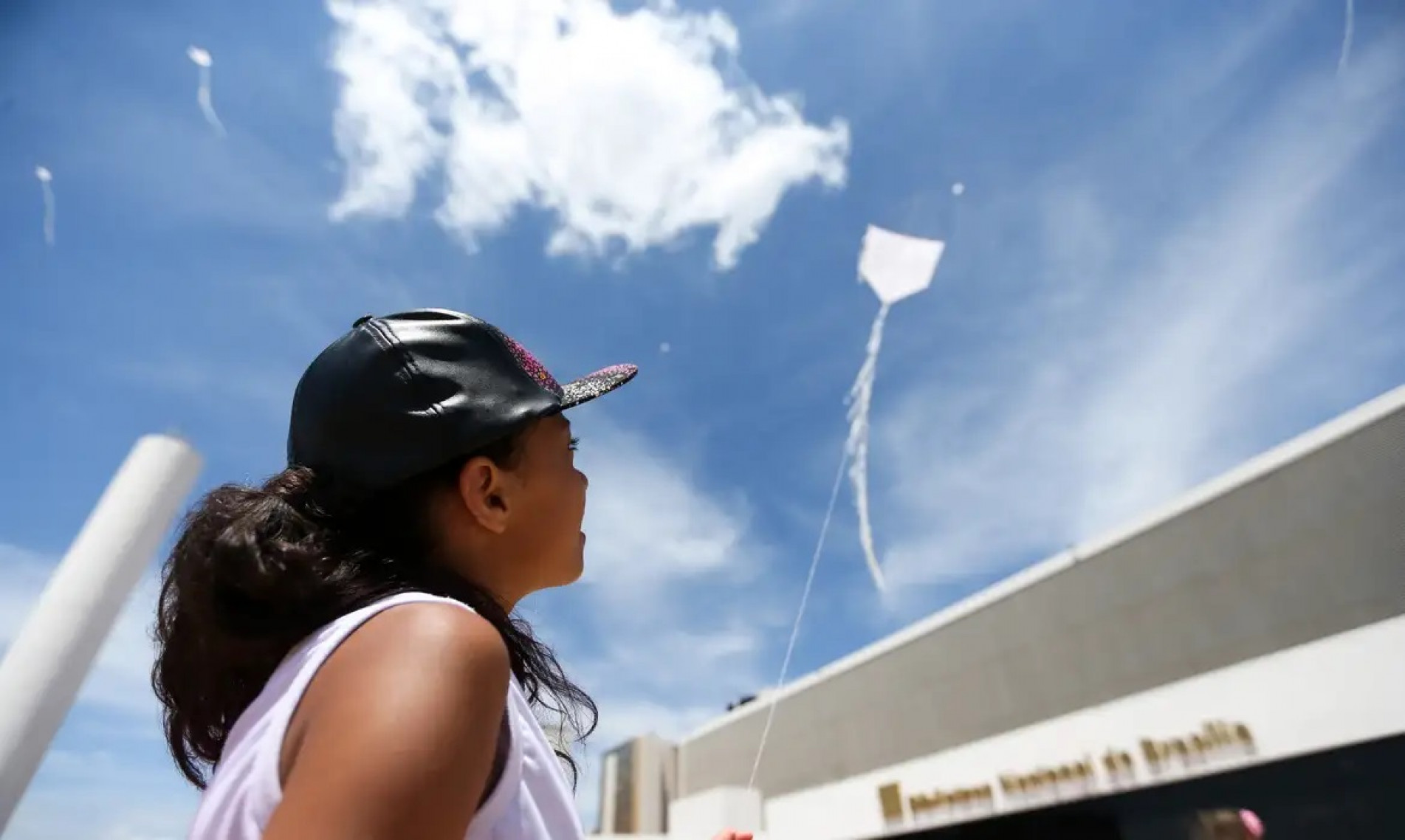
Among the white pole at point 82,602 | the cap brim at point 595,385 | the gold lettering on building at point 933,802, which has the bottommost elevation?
the cap brim at point 595,385

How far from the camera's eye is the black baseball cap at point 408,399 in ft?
3.24

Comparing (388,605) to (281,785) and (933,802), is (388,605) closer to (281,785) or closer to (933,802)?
(281,785)

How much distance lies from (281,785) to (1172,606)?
18062 millimetres

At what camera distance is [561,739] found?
130 centimetres

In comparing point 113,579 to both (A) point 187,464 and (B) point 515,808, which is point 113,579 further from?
(B) point 515,808

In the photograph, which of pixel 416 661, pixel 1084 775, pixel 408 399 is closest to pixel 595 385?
pixel 408 399

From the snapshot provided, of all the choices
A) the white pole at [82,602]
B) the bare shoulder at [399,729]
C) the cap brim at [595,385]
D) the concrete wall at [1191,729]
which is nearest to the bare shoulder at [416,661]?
Answer: the bare shoulder at [399,729]

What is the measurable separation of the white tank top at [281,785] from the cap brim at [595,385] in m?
0.47

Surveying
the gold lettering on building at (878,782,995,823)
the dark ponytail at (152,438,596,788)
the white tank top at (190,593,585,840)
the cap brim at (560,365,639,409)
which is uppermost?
the gold lettering on building at (878,782,995,823)

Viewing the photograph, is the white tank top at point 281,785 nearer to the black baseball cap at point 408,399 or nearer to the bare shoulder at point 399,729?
the bare shoulder at point 399,729

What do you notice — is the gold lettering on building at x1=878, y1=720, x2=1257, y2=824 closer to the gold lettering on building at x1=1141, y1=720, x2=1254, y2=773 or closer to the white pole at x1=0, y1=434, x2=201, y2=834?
the gold lettering on building at x1=1141, y1=720, x2=1254, y2=773

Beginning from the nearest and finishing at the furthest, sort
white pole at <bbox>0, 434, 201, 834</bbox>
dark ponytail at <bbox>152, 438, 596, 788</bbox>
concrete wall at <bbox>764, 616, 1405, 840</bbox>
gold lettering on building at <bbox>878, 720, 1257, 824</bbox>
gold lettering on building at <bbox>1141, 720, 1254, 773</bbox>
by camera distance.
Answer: dark ponytail at <bbox>152, 438, 596, 788</bbox>
concrete wall at <bbox>764, 616, 1405, 840</bbox>
gold lettering on building at <bbox>1141, 720, 1254, 773</bbox>
gold lettering on building at <bbox>878, 720, 1257, 824</bbox>
white pole at <bbox>0, 434, 201, 834</bbox>

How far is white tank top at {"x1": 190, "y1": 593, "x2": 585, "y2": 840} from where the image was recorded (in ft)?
2.29

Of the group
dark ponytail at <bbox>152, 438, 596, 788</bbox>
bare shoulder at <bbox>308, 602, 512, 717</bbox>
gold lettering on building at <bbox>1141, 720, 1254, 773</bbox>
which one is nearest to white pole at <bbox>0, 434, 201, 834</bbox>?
dark ponytail at <bbox>152, 438, 596, 788</bbox>
